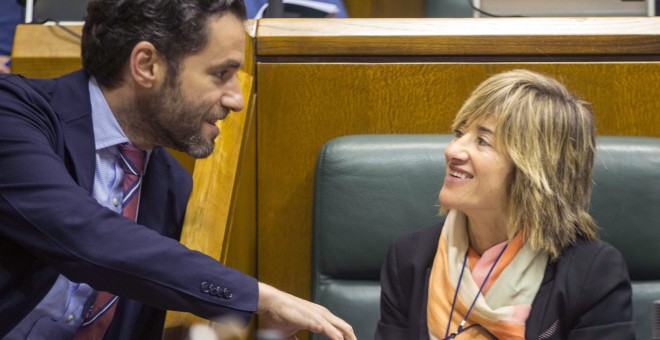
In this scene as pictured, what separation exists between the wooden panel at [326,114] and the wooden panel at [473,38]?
1.0 inches

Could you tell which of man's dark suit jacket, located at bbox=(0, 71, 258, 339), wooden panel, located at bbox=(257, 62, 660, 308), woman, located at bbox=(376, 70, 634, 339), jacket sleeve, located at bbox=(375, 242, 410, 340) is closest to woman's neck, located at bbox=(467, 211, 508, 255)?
woman, located at bbox=(376, 70, 634, 339)

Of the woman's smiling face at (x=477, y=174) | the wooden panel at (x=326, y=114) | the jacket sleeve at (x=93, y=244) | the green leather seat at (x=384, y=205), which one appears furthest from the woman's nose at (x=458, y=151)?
the jacket sleeve at (x=93, y=244)

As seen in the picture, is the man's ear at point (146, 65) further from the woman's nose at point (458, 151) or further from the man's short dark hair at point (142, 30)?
the woman's nose at point (458, 151)

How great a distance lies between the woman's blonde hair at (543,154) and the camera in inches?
47.8

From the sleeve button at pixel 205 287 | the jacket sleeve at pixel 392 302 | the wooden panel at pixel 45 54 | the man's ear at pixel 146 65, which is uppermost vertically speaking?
the man's ear at pixel 146 65

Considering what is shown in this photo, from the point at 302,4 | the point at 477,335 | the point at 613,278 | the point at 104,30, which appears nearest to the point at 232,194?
the point at 104,30

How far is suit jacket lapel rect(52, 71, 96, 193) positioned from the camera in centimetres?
107

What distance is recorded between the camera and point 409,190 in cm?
141

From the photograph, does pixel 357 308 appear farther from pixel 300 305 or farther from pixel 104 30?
pixel 104 30

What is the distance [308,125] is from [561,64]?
416 millimetres

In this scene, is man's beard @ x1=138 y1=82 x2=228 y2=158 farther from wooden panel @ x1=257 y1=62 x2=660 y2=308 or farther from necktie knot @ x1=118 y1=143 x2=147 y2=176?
wooden panel @ x1=257 y1=62 x2=660 y2=308

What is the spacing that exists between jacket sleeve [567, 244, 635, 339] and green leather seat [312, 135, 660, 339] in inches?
8.1

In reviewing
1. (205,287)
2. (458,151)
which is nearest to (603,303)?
(458,151)

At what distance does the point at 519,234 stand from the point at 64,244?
1.95 feet
